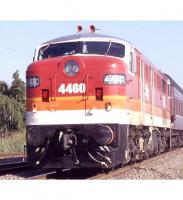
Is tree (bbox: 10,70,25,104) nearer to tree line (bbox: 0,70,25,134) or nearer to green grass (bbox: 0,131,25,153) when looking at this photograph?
tree line (bbox: 0,70,25,134)

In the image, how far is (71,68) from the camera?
1169 centimetres

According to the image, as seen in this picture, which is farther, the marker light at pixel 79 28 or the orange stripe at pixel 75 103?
the marker light at pixel 79 28

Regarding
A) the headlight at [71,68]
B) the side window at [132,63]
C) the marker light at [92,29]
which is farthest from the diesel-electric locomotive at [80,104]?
the marker light at [92,29]

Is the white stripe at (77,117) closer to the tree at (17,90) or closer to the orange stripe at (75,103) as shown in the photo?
the orange stripe at (75,103)

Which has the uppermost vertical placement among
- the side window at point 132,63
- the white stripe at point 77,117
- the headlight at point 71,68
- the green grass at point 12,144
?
the side window at point 132,63

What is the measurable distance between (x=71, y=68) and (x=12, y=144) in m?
15.7

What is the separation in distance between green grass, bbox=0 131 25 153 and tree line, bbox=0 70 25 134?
1126 mm

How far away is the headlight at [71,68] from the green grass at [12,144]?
15221 mm

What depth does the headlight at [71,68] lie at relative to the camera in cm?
1165

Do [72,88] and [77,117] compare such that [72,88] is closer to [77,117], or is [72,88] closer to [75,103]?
[75,103]

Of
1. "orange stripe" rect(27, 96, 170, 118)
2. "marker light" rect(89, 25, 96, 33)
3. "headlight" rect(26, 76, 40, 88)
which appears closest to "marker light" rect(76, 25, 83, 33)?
"marker light" rect(89, 25, 96, 33)
